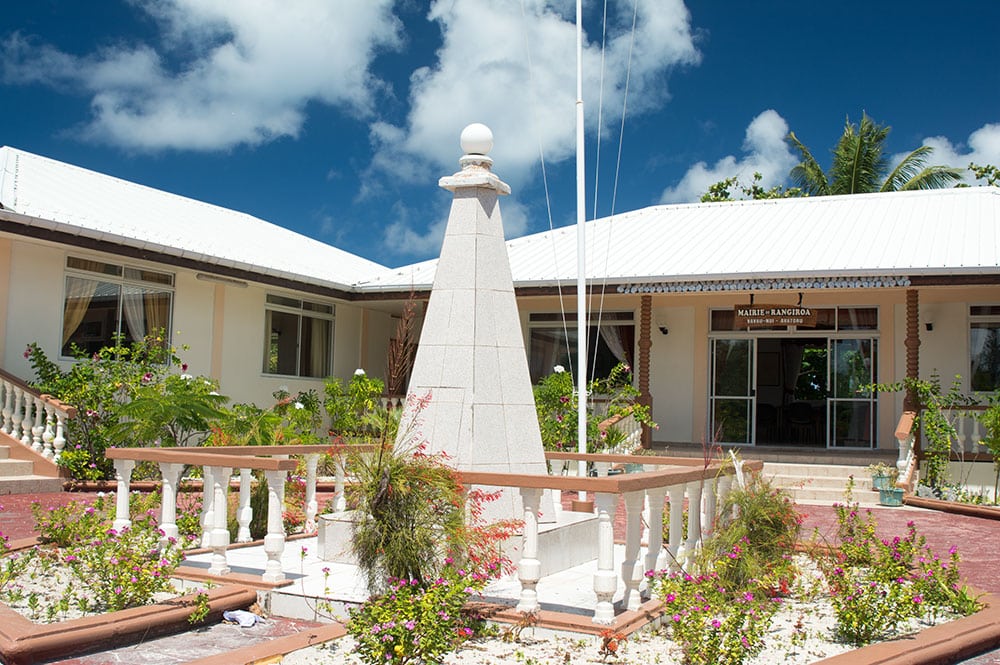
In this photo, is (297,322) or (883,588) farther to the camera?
(297,322)

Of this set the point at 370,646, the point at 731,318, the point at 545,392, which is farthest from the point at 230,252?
the point at 370,646

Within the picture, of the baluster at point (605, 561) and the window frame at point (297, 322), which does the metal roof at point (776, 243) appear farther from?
the baluster at point (605, 561)

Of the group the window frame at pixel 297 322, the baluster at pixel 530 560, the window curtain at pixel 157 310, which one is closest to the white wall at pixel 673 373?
the window frame at pixel 297 322

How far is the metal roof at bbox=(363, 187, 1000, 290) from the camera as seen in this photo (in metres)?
15.1

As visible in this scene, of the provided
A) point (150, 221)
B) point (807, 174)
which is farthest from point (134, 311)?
point (807, 174)

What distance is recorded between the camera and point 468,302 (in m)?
7.30

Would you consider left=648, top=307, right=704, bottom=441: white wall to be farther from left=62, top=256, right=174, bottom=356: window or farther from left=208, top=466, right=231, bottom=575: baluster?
left=208, top=466, right=231, bottom=575: baluster

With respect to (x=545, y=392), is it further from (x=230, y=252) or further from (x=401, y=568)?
(x=401, y=568)

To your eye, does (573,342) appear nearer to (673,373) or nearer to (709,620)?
(673,373)

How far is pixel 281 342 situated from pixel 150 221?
11.0ft

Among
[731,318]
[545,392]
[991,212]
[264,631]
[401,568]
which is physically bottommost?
[264,631]

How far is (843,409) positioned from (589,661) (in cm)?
1341

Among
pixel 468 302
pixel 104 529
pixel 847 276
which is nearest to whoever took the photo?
pixel 104 529

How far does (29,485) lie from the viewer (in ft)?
38.6
